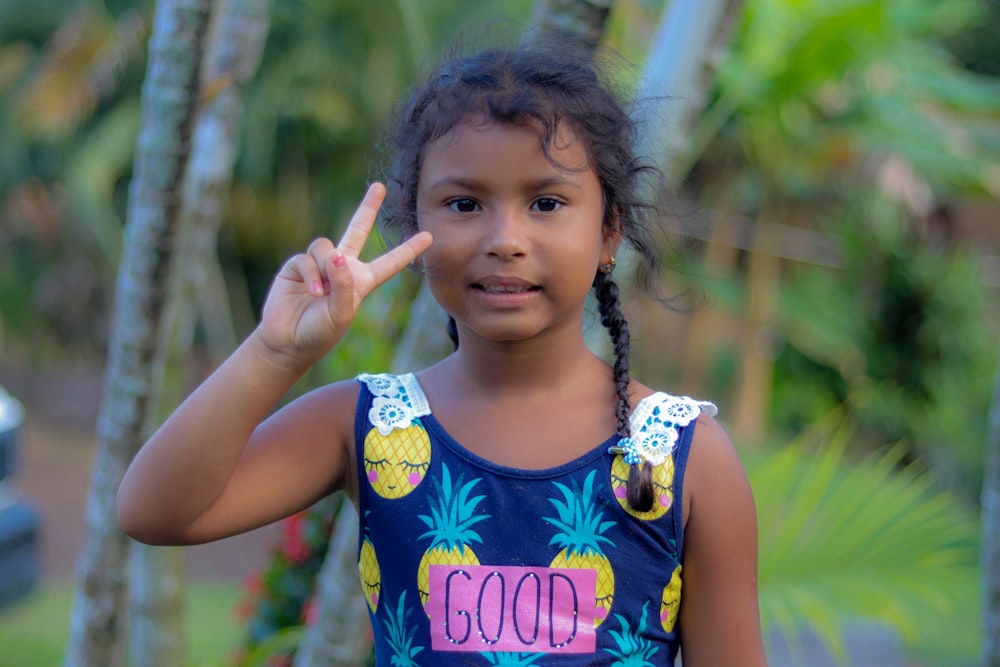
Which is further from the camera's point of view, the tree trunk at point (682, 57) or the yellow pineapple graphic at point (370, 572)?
the tree trunk at point (682, 57)

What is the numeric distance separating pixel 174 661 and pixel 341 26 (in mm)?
8897

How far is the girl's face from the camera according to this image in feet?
4.84

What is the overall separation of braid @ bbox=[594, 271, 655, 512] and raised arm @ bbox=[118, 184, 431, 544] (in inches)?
14.6

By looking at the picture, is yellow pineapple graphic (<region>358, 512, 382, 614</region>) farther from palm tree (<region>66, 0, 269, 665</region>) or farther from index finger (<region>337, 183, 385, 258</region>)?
palm tree (<region>66, 0, 269, 665</region>)

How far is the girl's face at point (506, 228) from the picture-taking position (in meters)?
1.48

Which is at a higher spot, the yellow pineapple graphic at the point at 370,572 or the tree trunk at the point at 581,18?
the tree trunk at the point at 581,18

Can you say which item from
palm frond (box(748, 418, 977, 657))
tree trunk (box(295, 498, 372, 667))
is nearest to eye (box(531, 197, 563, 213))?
tree trunk (box(295, 498, 372, 667))

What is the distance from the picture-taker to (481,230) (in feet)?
4.85

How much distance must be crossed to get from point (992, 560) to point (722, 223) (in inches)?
308

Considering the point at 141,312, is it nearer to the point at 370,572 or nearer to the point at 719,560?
the point at 370,572

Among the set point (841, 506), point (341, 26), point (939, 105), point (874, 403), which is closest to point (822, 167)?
point (939, 105)

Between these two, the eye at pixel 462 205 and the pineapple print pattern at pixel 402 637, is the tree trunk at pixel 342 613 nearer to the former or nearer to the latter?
the pineapple print pattern at pixel 402 637

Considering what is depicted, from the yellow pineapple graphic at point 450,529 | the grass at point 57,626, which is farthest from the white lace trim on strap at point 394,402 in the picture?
the grass at point 57,626

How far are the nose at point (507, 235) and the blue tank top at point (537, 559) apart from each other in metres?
0.30
